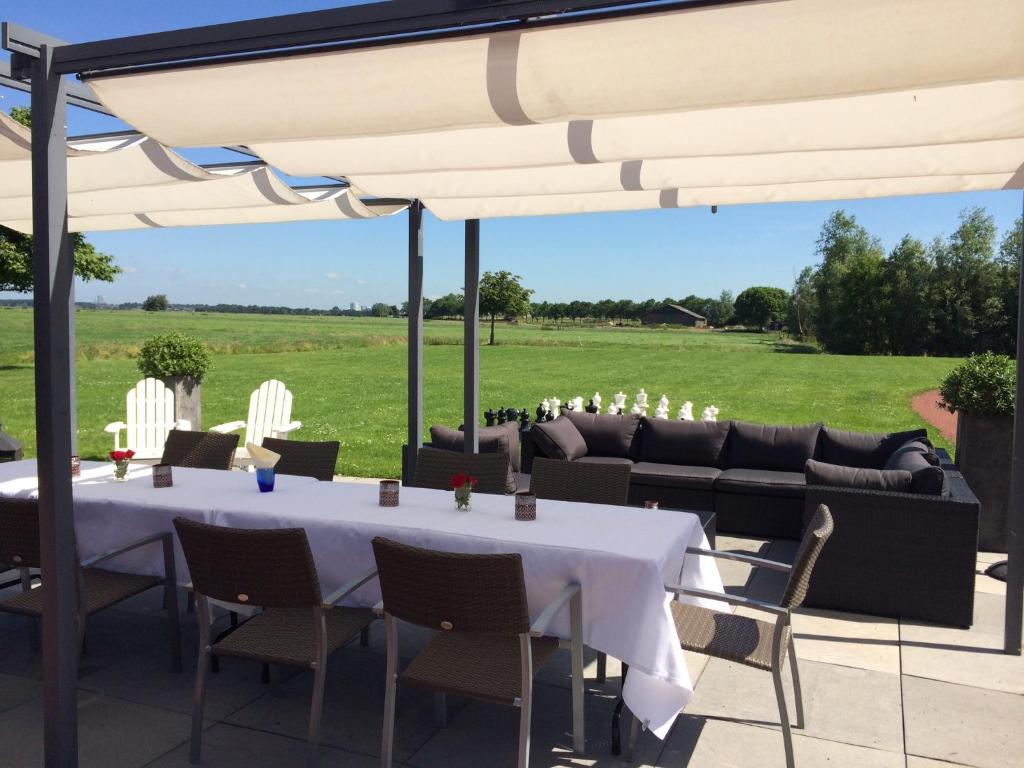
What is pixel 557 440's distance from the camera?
20.3 feet

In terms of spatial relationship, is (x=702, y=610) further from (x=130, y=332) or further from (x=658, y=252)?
(x=658, y=252)

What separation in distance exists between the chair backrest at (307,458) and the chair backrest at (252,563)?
1.92 metres

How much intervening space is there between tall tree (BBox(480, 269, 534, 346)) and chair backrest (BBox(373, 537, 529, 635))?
134 ft

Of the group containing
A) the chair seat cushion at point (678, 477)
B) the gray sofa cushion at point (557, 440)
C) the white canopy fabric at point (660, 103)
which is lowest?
the chair seat cushion at point (678, 477)

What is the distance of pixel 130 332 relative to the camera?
139 feet

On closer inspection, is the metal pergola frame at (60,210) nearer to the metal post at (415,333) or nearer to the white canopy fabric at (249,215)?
the white canopy fabric at (249,215)

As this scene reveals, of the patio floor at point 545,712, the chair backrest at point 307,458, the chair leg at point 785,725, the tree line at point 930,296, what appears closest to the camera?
the chair leg at point 785,725

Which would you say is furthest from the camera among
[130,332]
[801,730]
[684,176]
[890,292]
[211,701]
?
[890,292]

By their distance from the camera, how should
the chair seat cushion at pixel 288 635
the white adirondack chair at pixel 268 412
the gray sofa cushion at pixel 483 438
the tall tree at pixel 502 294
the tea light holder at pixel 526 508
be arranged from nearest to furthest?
the chair seat cushion at pixel 288 635, the tea light holder at pixel 526 508, the gray sofa cushion at pixel 483 438, the white adirondack chair at pixel 268 412, the tall tree at pixel 502 294

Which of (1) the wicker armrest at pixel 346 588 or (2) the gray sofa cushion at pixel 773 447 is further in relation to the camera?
(2) the gray sofa cushion at pixel 773 447

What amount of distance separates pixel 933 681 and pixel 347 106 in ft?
10.9

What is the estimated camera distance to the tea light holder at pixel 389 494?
3.49m

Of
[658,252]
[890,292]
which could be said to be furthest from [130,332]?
[890,292]

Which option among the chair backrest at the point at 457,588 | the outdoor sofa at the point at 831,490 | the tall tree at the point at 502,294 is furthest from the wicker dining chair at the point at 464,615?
the tall tree at the point at 502,294
